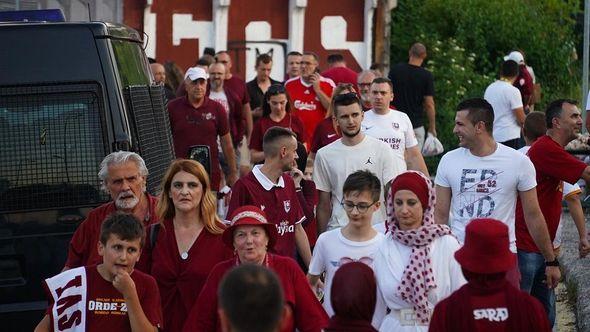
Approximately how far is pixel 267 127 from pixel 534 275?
479 centimetres

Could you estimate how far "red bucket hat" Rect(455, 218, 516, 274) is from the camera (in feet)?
20.6

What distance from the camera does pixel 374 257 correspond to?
7828 millimetres

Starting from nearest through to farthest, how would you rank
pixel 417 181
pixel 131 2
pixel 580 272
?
pixel 417 181 < pixel 580 272 < pixel 131 2

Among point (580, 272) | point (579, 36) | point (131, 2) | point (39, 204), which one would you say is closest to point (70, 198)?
point (39, 204)

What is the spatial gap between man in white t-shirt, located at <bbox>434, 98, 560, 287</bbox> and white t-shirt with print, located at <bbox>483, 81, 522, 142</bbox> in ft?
28.6

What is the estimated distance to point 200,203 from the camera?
27.5 feet

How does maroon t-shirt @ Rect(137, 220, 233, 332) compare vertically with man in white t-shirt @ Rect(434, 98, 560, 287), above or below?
below

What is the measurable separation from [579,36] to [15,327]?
73.4ft

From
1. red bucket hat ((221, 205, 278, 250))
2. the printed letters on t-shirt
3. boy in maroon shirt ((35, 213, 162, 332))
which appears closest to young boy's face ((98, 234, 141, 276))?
boy in maroon shirt ((35, 213, 162, 332))

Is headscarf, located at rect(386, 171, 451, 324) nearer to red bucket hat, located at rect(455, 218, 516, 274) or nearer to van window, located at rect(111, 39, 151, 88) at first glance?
red bucket hat, located at rect(455, 218, 516, 274)

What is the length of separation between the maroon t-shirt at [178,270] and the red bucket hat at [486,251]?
6.76ft

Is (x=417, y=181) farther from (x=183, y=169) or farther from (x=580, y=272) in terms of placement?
(x=580, y=272)

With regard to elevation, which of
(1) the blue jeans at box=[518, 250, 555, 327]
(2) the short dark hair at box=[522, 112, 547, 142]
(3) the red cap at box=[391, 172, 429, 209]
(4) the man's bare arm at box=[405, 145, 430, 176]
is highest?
(2) the short dark hair at box=[522, 112, 547, 142]

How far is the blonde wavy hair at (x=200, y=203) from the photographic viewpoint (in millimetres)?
8335
